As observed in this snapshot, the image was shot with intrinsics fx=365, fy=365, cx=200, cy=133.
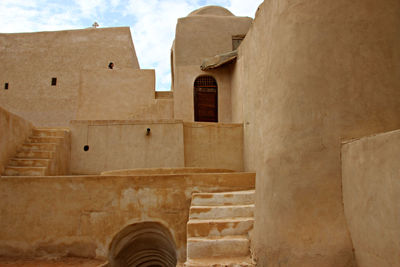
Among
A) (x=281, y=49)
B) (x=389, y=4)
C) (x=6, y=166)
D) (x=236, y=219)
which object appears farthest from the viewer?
(x=6, y=166)

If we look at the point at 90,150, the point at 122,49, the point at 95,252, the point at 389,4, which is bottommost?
the point at 95,252

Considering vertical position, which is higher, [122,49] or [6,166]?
[122,49]

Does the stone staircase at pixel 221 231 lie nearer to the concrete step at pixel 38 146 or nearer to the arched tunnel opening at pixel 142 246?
the arched tunnel opening at pixel 142 246

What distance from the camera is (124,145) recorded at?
34.0 ft

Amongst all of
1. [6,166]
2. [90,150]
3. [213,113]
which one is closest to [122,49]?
[213,113]

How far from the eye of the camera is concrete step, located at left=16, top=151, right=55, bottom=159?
27.0 ft

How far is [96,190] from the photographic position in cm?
648

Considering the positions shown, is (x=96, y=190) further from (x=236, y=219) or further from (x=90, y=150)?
(x=90, y=150)

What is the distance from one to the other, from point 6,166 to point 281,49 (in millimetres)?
6222

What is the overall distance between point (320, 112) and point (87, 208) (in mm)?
4367

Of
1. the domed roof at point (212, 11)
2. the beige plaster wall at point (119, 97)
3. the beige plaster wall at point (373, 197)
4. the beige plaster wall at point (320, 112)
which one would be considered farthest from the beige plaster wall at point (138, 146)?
the beige plaster wall at point (373, 197)

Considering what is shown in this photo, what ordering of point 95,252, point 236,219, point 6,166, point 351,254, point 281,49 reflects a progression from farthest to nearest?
point 6,166 < point 95,252 < point 236,219 < point 281,49 < point 351,254

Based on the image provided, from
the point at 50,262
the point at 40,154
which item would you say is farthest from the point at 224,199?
the point at 40,154

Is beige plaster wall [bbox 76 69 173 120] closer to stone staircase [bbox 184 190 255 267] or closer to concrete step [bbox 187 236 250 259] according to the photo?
stone staircase [bbox 184 190 255 267]
